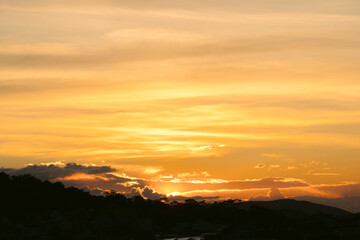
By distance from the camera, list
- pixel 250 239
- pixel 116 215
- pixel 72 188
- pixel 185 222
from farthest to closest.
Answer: pixel 72 188
pixel 185 222
pixel 116 215
pixel 250 239

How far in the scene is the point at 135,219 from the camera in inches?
3125

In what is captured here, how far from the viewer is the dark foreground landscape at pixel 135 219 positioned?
63.1m

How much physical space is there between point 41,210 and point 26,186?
21.7 feet

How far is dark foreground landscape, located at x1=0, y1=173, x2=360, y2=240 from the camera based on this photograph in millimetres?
63125

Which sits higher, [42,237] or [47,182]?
[47,182]

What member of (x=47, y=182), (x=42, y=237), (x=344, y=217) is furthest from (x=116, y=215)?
(x=344, y=217)

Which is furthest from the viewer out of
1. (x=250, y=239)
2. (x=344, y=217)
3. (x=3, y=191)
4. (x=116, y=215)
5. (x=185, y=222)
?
(x=185, y=222)

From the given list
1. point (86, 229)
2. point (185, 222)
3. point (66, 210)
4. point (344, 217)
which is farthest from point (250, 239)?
point (66, 210)

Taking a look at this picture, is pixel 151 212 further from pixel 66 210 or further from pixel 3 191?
pixel 3 191

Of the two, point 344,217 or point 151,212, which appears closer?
point 344,217

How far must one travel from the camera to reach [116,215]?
76938 millimetres

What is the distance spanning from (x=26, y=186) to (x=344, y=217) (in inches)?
1888

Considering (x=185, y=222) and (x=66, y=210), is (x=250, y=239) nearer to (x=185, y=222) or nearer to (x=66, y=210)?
(x=185, y=222)

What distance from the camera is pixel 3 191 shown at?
82125 mm
